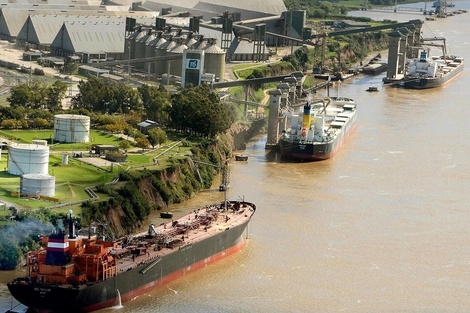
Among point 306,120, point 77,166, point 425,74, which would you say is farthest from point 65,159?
point 425,74

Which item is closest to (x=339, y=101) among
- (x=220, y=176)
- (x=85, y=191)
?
(x=220, y=176)

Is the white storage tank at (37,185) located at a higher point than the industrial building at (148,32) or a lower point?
lower

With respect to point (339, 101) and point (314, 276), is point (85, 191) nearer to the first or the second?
point (314, 276)

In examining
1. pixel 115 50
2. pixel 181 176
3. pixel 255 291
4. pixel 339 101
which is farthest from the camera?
pixel 115 50

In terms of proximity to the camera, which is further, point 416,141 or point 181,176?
point 416,141

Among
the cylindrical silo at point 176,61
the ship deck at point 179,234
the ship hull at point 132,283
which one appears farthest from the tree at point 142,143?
the cylindrical silo at point 176,61

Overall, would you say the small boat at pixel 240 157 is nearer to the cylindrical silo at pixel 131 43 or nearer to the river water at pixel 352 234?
the river water at pixel 352 234
